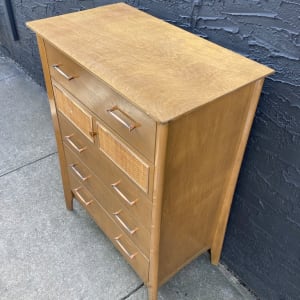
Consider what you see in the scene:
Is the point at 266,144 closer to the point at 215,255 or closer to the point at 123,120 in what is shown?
the point at 123,120

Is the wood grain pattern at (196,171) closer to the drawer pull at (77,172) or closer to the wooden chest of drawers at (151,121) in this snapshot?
the wooden chest of drawers at (151,121)

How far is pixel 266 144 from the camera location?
1.25m

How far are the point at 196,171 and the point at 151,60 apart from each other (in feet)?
1.23

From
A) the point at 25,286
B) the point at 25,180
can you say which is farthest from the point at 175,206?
the point at 25,180

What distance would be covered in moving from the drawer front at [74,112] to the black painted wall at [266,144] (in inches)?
20.7

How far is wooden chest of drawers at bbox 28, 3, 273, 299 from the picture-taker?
960mm

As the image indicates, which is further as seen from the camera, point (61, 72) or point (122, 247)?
point (122, 247)

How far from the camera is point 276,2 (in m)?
1.04

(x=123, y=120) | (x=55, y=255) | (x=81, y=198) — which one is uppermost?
(x=123, y=120)

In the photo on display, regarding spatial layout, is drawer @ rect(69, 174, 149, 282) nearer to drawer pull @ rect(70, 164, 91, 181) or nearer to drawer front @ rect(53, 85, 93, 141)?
drawer pull @ rect(70, 164, 91, 181)

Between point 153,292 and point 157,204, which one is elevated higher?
point 157,204

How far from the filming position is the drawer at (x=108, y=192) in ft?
3.87

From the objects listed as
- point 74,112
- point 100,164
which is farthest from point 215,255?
point 74,112

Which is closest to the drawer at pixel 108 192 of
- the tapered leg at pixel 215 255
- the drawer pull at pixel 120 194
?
the drawer pull at pixel 120 194
